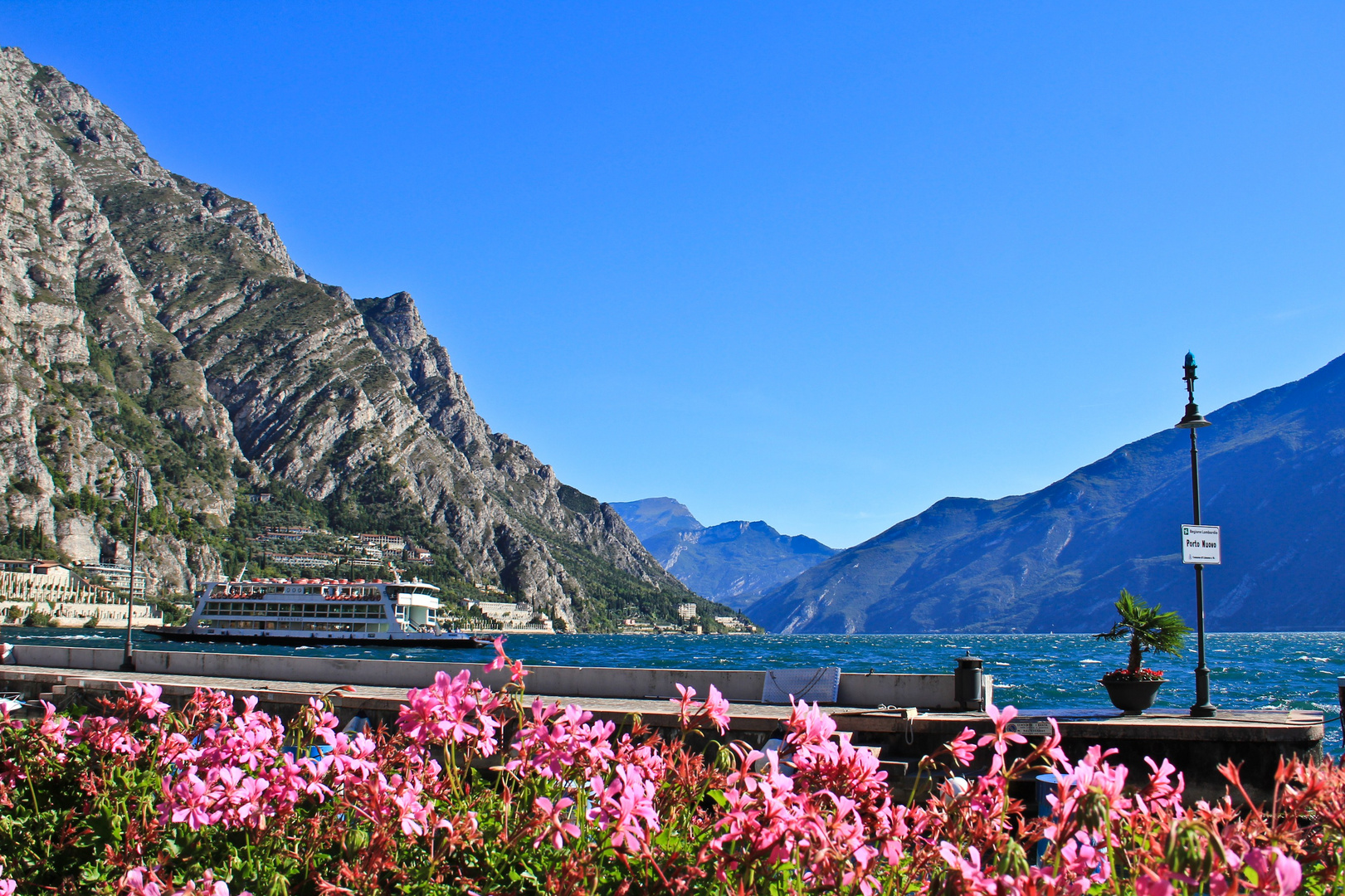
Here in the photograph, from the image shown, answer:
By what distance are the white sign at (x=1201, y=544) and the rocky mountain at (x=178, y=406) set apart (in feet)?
474

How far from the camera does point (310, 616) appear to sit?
88.9 metres

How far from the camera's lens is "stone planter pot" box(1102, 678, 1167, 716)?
12.7 metres

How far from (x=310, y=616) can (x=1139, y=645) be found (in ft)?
286

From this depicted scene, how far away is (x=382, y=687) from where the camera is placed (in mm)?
17312

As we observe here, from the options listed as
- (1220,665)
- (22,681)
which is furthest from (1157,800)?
(1220,665)

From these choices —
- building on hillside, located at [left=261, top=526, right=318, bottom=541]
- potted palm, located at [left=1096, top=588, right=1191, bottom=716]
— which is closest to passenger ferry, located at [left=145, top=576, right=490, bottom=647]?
building on hillside, located at [left=261, top=526, right=318, bottom=541]

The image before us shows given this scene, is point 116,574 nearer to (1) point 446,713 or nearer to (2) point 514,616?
(2) point 514,616

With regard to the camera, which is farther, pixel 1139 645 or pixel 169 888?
pixel 1139 645

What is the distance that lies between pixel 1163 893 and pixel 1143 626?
45.0 ft

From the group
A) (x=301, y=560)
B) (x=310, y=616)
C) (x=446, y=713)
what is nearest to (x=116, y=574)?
(x=301, y=560)

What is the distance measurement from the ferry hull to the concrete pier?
221 feet

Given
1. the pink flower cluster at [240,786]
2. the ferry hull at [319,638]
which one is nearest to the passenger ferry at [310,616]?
the ferry hull at [319,638]

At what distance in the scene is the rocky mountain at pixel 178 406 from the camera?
441ft

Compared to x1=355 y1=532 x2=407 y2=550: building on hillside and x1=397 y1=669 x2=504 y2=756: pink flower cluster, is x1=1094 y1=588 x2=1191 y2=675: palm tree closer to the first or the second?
x1=397 y1=669 x2=504 y2=756: pink flower cluster
